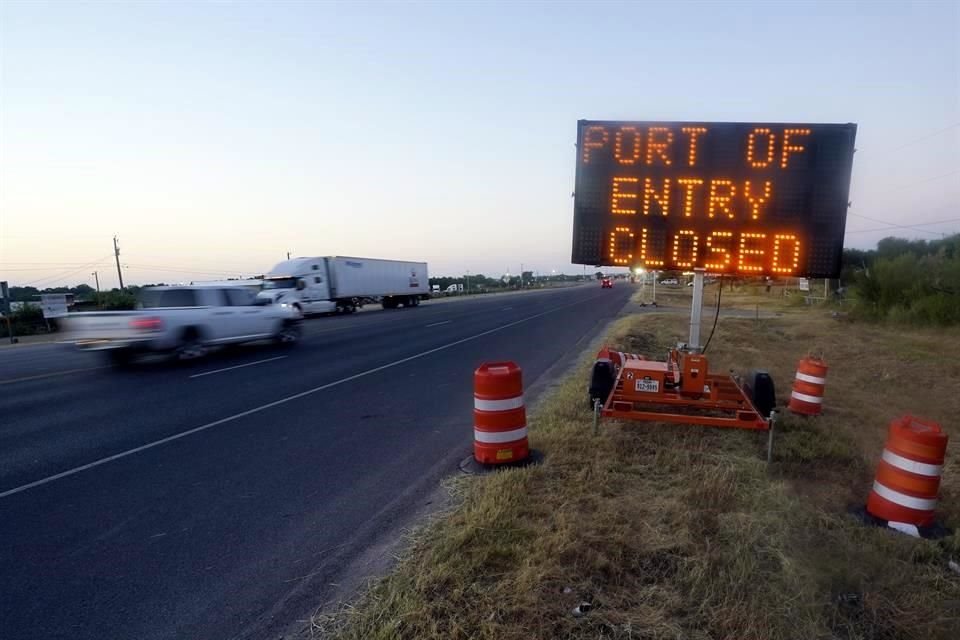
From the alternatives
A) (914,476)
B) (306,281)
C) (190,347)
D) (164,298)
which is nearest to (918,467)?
(914,476)

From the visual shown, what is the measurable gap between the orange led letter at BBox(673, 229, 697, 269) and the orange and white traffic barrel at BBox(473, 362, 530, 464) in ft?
8.66

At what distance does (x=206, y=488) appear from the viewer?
476 centimetres

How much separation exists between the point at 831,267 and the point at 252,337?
13.1 m

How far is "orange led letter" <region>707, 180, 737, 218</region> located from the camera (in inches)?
234

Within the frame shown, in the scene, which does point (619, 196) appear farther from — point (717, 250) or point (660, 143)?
point (717, 250)

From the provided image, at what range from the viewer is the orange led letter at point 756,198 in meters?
5.85

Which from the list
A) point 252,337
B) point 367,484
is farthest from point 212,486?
point 252,337

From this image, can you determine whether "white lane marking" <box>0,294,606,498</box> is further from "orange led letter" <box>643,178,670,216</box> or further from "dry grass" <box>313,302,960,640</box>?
"orange led letter" <box>643,178,670,216</box>

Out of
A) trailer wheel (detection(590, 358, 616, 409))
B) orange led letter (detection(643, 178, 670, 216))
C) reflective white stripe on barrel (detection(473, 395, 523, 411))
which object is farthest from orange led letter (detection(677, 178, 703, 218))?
reflective white stripe on barrel (detection(473, 395, 523, 411))

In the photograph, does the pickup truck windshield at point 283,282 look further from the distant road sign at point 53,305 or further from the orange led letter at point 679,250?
the orange led letter at point 679,250

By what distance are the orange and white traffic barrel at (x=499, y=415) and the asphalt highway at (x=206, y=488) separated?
51 centimetres

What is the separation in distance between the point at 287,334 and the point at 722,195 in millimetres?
12889

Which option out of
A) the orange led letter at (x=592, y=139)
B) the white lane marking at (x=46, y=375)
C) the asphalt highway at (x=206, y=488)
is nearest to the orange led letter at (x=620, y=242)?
the orange led letter at (x=592, y=139)

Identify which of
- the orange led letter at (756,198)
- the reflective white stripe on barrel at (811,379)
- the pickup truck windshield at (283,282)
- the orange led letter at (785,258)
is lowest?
the reflective white stripe on barrel at (811,379)
